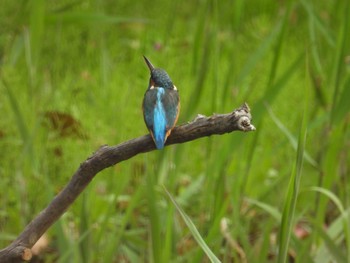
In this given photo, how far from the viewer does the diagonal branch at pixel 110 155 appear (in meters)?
1.43

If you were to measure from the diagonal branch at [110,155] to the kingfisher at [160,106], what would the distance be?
0.9 inches

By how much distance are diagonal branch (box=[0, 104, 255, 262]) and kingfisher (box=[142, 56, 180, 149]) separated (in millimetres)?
23

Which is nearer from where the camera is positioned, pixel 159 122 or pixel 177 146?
pixel 159 122

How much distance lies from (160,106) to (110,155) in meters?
0.12

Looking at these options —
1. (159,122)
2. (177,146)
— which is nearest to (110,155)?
(159,122)

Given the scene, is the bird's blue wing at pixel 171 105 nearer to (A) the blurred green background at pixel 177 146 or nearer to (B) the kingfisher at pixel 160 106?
(B) the kingfisher at pixel 160 106

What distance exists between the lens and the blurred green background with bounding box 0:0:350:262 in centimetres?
232

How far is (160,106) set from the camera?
5.09 ft

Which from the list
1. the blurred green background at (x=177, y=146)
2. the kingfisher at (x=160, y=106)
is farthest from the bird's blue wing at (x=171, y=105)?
the blurred green background at (x=177, y=146)

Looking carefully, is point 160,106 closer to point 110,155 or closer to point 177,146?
point 110,155

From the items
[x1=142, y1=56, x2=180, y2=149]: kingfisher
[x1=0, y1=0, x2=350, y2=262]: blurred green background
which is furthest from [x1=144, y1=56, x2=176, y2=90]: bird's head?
[x1=0, y1=0, x2=350, y2=262]: blurred green background

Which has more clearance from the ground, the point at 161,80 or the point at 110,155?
the point at 161,80

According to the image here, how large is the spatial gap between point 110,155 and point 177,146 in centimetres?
89

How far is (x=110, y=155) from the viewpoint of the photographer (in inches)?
61.0
